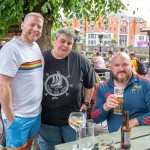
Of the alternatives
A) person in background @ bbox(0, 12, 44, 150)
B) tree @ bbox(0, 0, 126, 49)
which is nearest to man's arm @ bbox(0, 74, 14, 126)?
person in background @ bbox(0, 12, 44, 150)

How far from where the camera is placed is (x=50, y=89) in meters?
2.37

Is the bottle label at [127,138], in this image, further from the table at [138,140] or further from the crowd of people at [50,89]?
the crowd of people at [50,89]

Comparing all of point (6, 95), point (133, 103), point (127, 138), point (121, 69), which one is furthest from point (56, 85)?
point (127, 138)

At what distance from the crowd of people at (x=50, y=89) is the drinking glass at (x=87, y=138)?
364 millimetres

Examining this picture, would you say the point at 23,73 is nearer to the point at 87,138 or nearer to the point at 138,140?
the point at 87,138

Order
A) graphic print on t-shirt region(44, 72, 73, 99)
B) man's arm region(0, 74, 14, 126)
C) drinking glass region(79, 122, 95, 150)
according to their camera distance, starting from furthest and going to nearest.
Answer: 1. graphic print on t-shirt region(44, 72, 73, 99)
2. man's arm region(0, 74, 14, 126)
3. drinking glass region(79, 122, 95, 150)

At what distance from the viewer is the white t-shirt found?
6.51 ft

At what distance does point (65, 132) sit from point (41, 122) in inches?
10.9

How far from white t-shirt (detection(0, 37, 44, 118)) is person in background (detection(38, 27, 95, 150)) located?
0.13 metres

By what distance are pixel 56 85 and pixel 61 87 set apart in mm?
53

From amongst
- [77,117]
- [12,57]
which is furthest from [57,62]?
[77,117]

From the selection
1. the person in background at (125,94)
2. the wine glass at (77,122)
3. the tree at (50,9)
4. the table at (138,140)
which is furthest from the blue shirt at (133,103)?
the tree at (50,9)

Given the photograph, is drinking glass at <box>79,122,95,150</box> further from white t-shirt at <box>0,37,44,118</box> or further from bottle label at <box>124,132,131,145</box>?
white t-shirt at <box>0,37,44,118</box>

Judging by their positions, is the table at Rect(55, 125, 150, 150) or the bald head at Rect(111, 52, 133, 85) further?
the bald head at Rect(111, 52, 133, 85)
